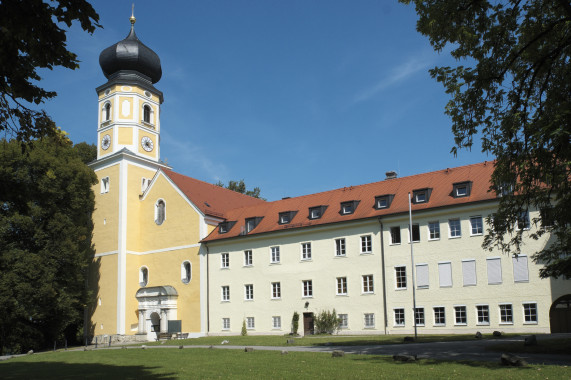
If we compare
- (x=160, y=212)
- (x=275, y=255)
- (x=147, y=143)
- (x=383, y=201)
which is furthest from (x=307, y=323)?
(x=147, y=143)

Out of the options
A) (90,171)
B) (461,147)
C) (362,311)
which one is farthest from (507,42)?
(90,171)

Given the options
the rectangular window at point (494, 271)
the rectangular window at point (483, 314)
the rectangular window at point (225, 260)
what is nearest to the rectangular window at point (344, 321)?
the rectangular window at point (483, 314)

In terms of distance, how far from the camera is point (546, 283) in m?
29.9

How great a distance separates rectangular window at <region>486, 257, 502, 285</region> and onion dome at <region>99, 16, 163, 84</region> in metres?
34.5

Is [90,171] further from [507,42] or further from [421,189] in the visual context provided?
[507,42]

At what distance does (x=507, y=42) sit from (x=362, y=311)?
2283 cm

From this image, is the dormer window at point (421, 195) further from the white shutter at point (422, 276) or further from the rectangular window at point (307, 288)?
the rectangular window at point (307, 288)

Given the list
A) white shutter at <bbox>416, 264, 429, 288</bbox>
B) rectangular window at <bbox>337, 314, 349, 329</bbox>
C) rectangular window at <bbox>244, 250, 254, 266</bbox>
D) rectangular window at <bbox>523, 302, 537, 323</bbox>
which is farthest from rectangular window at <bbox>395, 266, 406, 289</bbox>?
rectangular window at <bbox>244, 250, 254, 266</bbox>

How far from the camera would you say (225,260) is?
141 ft

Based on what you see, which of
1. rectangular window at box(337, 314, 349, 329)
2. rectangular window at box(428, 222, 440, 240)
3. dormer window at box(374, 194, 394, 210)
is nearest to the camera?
rectangular window at box(428, 222, 440, 240)

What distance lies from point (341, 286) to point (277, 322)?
5719mm

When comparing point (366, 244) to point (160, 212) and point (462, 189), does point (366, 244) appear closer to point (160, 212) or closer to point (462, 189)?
point (462, 189)

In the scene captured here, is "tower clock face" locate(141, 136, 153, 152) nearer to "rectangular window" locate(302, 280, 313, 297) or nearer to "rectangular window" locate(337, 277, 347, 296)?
"rectangular window" locate(302, 280, 313, 297)

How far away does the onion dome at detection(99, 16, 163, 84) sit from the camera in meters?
50.0
